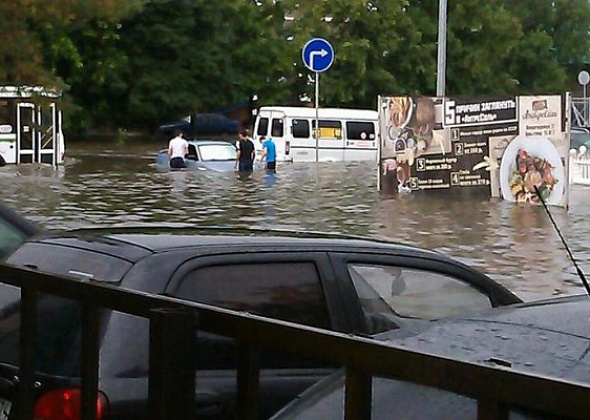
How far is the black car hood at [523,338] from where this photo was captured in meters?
3.08

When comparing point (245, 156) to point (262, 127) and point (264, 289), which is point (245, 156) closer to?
point (262, 127)

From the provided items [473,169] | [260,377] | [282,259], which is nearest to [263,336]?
[260,377]

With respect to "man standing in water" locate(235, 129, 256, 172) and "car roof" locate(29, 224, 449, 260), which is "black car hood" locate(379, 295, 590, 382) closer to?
"car roof" locate(29, 224, 449, 260)

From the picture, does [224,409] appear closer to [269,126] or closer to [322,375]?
A: [322,375]

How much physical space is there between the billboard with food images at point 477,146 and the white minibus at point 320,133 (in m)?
17.2

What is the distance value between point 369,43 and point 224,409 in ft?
156

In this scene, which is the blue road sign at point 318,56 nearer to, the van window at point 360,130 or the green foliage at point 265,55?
the van window at point 360,130

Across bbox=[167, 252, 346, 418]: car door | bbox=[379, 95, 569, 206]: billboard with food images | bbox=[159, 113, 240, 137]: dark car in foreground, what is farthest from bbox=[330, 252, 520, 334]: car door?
bbox=[159, 113, 240, 137]: dark car in foreground

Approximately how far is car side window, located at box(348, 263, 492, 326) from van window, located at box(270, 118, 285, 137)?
112 ft

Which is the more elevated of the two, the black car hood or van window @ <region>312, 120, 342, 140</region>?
van window @ <region>312, 120, 342, 140</region>

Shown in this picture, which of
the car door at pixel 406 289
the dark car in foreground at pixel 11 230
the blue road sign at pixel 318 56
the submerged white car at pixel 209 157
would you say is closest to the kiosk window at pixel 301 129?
the submerged white car at pixel 209 157

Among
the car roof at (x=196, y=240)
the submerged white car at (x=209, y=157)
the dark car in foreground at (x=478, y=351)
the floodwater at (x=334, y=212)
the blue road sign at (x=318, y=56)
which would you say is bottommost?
the floodwater at (x=334, y=212)

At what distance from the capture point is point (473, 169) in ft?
68.7

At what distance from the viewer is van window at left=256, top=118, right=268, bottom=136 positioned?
132 feet
